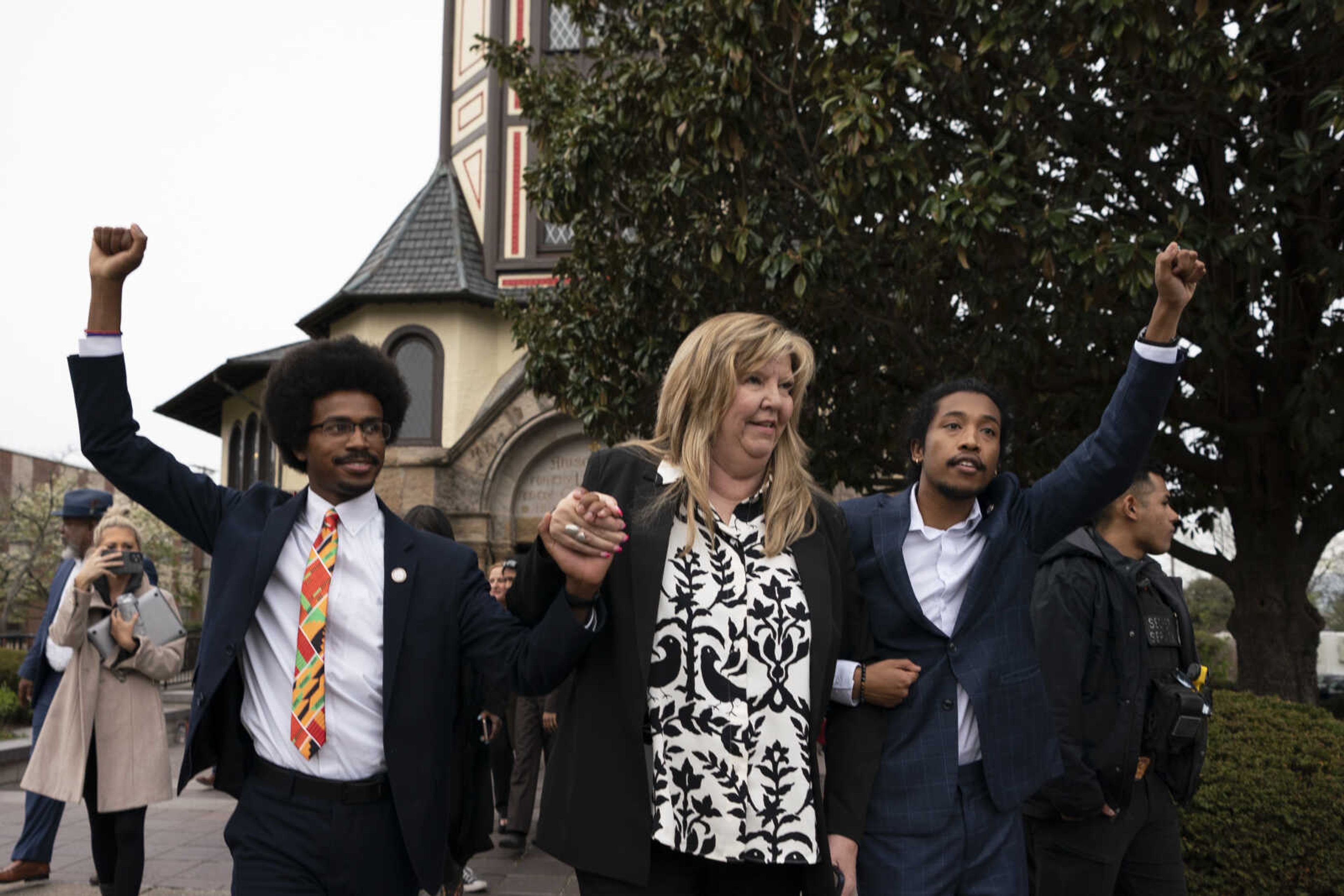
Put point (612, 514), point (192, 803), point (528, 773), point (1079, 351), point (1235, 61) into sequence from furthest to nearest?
1. point (192, 803)
2. point (1079, 351)
3. point (528, 773)
4. point (1235, 61)
5. point (612, 514)

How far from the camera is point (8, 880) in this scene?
712 centimetres

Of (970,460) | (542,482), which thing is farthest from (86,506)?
(542,482)

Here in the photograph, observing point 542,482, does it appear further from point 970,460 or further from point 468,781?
point 970,460

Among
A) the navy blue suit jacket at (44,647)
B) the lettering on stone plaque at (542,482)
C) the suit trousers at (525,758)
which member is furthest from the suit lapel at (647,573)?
the lettering on stone plaque at (542,482)

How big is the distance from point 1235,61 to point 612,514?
7046mm

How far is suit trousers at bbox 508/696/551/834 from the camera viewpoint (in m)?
8.70

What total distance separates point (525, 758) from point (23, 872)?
3.23m

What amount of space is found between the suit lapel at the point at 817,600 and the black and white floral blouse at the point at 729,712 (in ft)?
0.06

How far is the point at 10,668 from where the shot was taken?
55.0 ft

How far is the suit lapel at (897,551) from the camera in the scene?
3438mm

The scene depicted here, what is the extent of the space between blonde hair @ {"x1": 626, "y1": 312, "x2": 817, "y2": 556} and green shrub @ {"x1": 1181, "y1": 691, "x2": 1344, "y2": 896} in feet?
13.2

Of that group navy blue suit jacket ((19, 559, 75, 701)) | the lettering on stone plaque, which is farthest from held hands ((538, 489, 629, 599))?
the lettering on stone plaque

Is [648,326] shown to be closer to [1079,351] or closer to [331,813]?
[1079,351]

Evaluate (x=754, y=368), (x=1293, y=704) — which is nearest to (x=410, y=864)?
(x=754, y=368)
